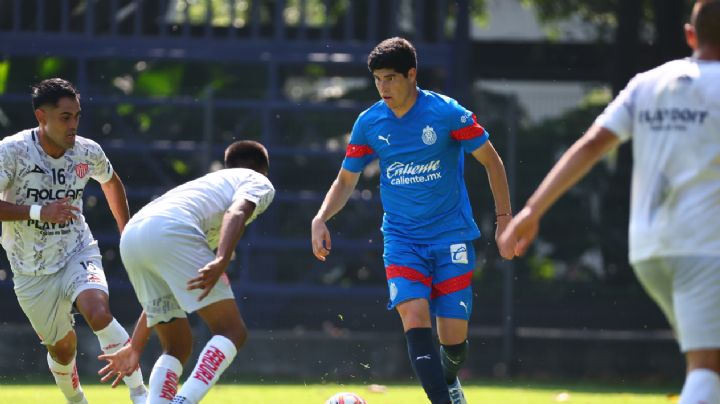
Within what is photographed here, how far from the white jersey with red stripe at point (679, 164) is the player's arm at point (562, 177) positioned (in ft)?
0.26

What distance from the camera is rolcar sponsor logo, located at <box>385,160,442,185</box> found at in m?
8.01

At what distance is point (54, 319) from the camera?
8508mm

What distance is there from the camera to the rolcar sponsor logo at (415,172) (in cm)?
801

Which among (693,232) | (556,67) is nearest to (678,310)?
(693,232)

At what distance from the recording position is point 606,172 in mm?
13695

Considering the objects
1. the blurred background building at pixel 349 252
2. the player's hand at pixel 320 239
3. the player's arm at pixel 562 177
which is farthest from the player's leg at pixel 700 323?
the blurred background building at pixel 349 252

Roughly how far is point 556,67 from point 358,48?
4.41 metres

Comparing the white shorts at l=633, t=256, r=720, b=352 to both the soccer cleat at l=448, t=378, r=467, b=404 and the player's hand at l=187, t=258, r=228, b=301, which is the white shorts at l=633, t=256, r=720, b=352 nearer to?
the player's hand at l=187, t=258, r=228, b=301

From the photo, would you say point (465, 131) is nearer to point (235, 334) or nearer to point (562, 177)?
point (235, 334)

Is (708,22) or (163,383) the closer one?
(708,22)

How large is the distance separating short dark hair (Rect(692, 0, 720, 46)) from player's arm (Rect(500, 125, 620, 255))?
21.4 inches

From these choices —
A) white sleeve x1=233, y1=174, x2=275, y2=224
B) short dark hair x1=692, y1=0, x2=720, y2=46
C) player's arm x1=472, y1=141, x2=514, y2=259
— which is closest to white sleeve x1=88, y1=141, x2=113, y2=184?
white sleeve x1=233, y1=174, x2=275, y2=224

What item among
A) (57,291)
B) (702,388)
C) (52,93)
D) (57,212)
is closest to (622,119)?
(702,388)

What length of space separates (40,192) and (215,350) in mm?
2044
